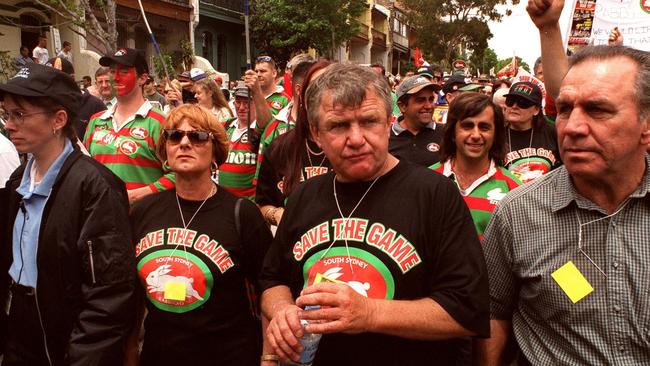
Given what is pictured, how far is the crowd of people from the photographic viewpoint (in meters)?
1.98

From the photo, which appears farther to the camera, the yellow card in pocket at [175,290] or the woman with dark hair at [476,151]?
the woman with dark hair at [476,151]

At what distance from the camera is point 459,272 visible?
2.01 m

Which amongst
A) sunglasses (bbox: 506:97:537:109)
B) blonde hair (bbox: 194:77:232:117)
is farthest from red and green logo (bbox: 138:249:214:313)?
blonde hair (bbox: 194:77:232:117)

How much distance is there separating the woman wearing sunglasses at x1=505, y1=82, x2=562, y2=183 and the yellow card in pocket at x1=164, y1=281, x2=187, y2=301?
3.18 metres

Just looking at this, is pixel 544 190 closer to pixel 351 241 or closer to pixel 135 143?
pixel 351 241

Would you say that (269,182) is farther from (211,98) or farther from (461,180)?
(211,98)

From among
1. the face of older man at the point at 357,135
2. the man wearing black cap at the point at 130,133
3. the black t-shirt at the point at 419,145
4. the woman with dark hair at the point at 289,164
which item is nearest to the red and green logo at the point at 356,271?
the face of older man at the point at 357,135

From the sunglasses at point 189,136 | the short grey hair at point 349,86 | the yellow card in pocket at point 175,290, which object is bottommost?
Result: the yellow card in pocket at point 175,290

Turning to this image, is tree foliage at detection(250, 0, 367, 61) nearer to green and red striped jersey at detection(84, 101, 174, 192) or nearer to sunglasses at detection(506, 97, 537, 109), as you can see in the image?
sunglasses at detection(506, 97, 537, 109)

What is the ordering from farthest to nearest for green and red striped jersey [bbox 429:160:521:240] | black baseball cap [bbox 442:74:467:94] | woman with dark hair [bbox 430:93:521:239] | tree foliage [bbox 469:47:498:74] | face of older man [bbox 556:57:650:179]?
tree foliage [bbox 469:47:498:74] < black baseball cap [bbox 442:74:467:94] < woman with dark hair [bbox 430:93:521:239] < green and red striped jersey [bbox 429:160:521:240] < face of older man [bbox 556:57:650:179]

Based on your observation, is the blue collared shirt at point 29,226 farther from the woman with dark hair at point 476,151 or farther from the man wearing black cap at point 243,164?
the woman with dark hair at point 476,151

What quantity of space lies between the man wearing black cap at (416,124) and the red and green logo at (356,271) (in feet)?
9.03

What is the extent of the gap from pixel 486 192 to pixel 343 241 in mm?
1888

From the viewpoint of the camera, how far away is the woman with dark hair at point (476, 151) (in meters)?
3.76
